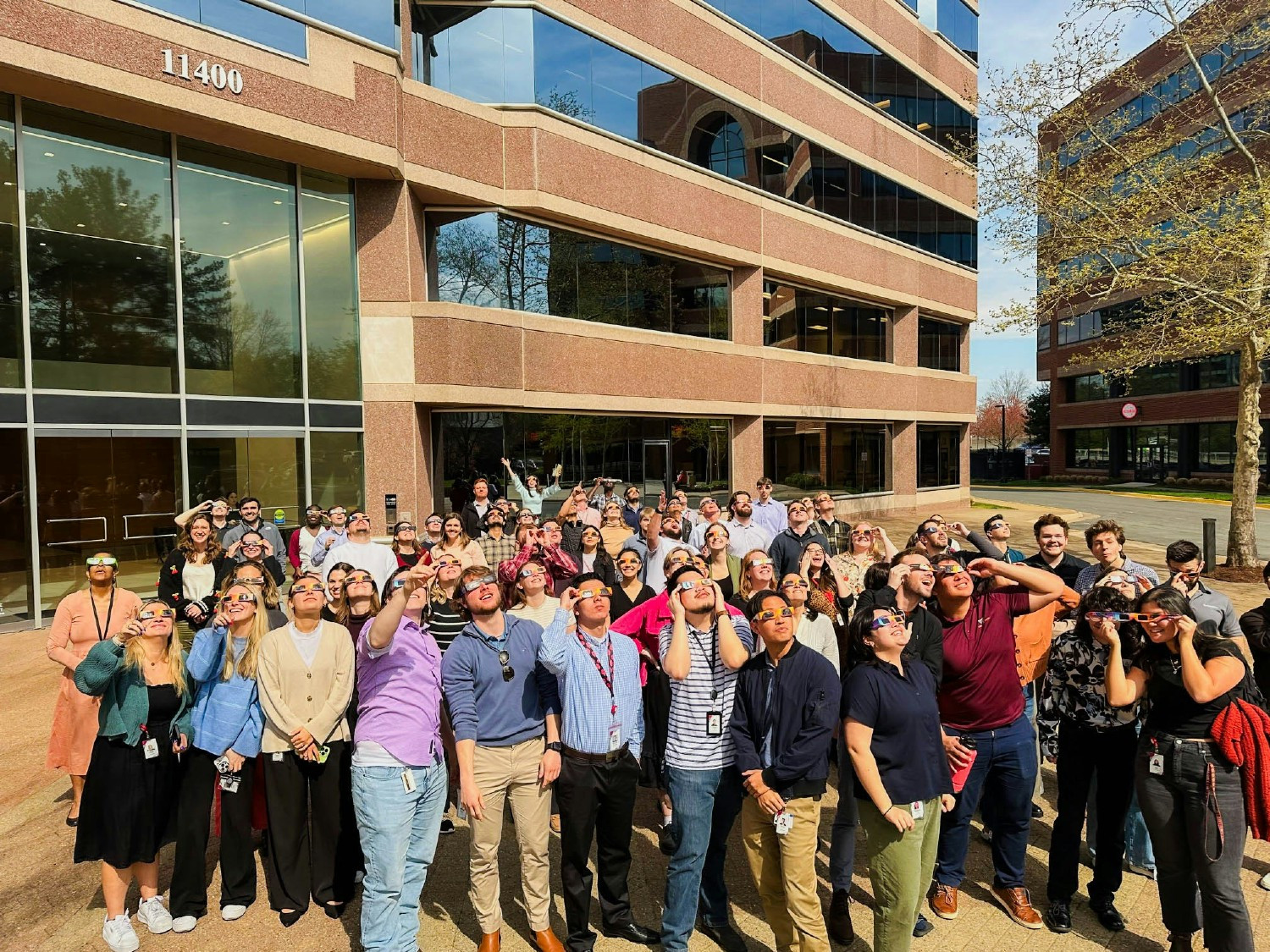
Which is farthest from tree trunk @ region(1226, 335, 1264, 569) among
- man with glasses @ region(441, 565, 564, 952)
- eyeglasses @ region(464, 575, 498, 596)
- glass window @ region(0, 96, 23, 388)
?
glass window @ region(0, 96, 23, 388)

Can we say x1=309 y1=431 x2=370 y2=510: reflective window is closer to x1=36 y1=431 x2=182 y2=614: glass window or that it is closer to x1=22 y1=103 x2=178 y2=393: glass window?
x1=36 y1=431 x2=182 y2=614: glass window

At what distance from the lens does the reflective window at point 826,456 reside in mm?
21922

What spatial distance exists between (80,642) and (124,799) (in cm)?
161

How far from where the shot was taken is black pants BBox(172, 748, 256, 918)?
441 cm

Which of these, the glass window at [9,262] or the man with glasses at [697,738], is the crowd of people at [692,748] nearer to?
the man with glasses at [697,738]

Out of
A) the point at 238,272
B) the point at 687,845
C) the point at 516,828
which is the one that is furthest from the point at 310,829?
the point at 238,272

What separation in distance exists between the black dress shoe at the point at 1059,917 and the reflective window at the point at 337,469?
1268 cm

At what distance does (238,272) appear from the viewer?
43.2 feet

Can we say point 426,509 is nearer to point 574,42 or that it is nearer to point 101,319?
point 101,319

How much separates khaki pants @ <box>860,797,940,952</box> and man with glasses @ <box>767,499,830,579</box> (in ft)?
14.0

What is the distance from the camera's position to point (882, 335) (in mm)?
25828

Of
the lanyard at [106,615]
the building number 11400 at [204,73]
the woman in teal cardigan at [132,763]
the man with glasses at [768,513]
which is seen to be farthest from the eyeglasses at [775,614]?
the building number 11400 at [204,73]


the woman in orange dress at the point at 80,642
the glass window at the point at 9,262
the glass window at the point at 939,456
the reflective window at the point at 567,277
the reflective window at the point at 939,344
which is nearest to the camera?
the woman in orange dress at the point at 80,642

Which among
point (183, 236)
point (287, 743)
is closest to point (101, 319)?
point (183, 236)
